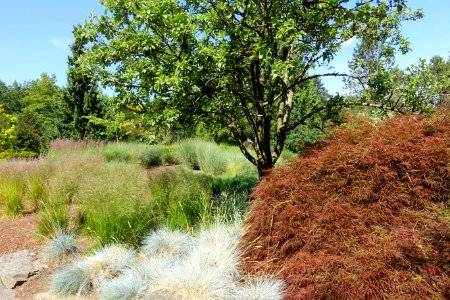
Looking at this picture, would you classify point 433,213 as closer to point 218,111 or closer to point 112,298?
point 112,298

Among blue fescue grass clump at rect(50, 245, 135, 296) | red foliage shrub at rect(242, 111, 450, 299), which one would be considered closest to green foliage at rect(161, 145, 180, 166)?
blue fescue grass clump at rect(50, 245, 135, 296)

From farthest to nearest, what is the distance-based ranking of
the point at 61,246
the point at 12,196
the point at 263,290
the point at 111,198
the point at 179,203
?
the point at 12,196 < the point at 111,198 < the point at 179,203 < the point at 61,246 < the point at 263,290

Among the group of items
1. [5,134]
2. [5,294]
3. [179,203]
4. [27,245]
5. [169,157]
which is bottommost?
[5,294]

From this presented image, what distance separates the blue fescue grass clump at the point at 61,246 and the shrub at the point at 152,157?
7437 mm

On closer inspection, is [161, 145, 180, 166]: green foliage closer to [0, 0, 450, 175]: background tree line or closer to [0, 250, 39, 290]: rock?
[0, 0, 450, 175]: background tree line

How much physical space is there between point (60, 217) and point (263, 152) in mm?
3105

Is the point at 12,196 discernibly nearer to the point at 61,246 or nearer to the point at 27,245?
the point at 27,245

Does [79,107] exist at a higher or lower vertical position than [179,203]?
higher

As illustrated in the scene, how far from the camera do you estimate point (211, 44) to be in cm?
463

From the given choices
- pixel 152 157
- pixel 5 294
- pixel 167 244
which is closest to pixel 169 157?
pixel 152 157

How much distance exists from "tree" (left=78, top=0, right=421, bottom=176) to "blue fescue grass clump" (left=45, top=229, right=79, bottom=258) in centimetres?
197

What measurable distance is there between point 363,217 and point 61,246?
12.2 ft

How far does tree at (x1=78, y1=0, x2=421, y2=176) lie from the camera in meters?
4.34

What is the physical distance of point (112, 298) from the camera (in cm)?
350
